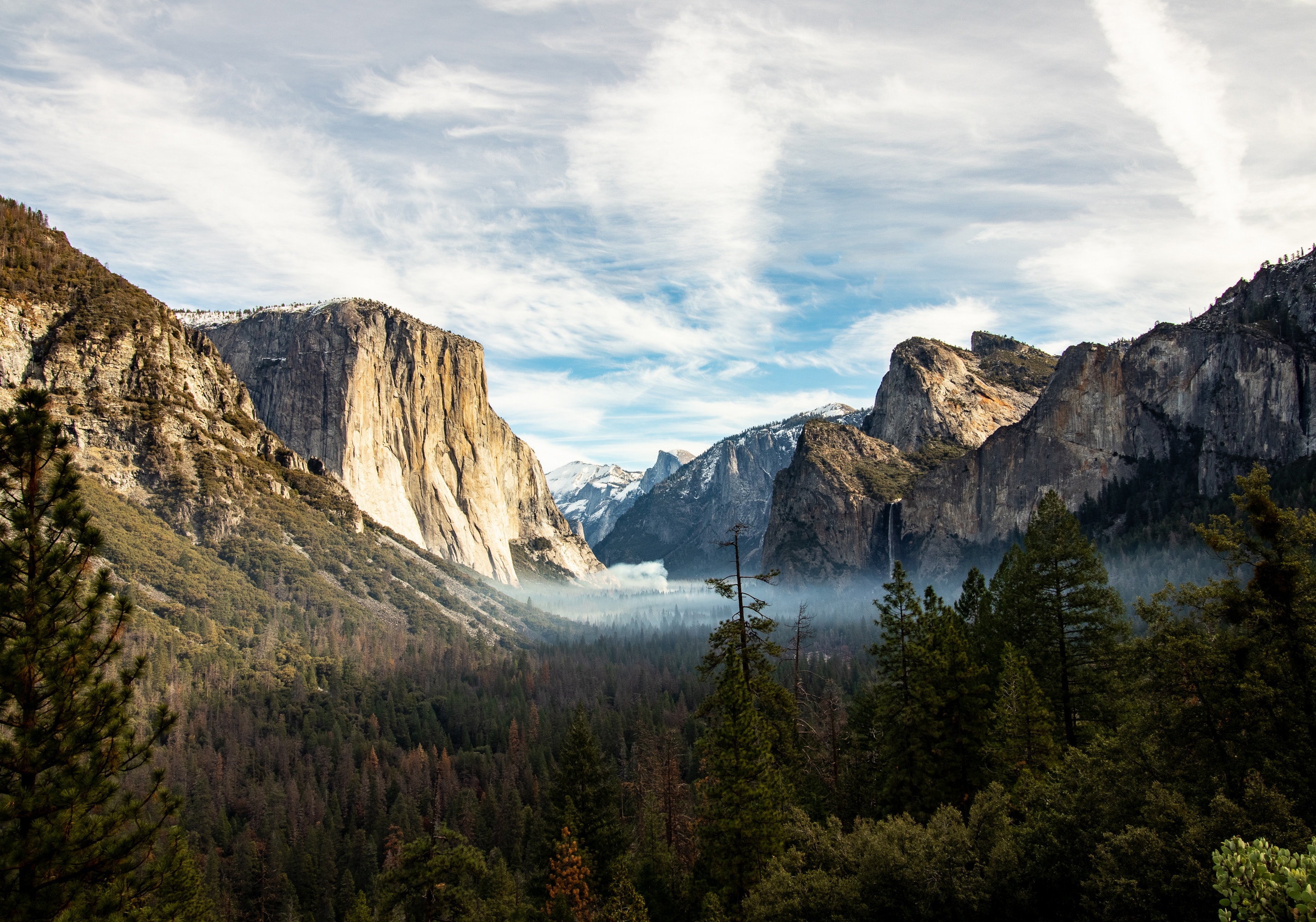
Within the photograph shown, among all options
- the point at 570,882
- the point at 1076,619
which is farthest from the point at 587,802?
the point at 1076,619

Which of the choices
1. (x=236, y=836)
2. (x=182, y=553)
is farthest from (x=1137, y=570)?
(x=182, y=553)

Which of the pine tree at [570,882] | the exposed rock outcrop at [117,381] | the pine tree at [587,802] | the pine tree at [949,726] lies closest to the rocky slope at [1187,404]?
the pine tree at [949,726]

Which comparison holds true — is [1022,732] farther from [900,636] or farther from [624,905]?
[624,905]

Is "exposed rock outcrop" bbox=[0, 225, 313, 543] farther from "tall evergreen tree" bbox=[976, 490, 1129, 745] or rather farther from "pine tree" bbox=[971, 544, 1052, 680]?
"tall evergreen tree" bbox=[976, 490, 1129, 745]

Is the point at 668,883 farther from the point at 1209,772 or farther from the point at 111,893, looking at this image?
the point at 111,893

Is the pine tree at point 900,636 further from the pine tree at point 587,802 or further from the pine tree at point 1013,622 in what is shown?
the pine tree at point 587,802

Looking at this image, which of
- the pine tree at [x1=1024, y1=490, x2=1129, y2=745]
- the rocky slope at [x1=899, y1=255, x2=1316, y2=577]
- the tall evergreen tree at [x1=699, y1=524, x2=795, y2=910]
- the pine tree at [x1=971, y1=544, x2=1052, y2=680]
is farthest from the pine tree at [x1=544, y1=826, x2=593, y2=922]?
the rocky slope at [x1=899, y1=255, x2=1316, y2=577]
